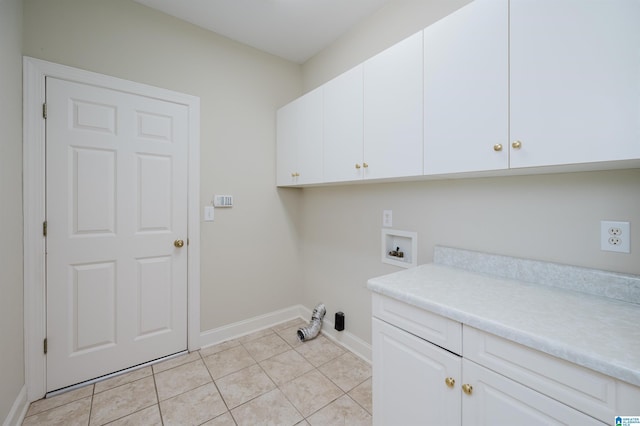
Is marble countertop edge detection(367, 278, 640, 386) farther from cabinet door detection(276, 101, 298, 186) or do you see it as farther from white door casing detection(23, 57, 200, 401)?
white door casing detection(23, 57, 200, 401)

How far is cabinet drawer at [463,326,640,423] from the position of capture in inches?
25.5

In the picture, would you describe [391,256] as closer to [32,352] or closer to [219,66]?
[219,66]

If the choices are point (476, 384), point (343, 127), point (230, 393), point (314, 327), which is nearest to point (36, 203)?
point (230, 393)

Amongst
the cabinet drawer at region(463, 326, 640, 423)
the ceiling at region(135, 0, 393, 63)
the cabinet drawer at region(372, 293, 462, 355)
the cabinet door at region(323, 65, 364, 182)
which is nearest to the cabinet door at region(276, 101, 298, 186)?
the cabinet door at region(323, 65, 364, 182)

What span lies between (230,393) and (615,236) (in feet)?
7.10

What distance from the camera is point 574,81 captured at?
884mm

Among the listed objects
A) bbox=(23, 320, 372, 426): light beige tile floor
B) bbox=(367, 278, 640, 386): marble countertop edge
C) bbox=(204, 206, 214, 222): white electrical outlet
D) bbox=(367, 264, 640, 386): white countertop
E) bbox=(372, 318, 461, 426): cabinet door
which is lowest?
bbox=(23, 320, 372, 426): light beige tile floor

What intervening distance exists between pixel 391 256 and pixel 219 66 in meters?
2.14

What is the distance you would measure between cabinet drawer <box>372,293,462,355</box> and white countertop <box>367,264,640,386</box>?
4cm

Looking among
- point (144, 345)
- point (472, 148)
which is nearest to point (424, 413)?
point (472, 148)

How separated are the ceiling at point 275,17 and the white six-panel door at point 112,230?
72 cm

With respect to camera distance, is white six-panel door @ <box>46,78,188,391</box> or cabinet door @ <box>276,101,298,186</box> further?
cabinet door @ <box>276,101,298,186</box>

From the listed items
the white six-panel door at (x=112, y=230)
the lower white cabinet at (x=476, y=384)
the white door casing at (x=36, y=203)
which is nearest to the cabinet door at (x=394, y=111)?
the lower white cabinet at (x=476, y=384)

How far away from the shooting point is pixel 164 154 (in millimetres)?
2043
